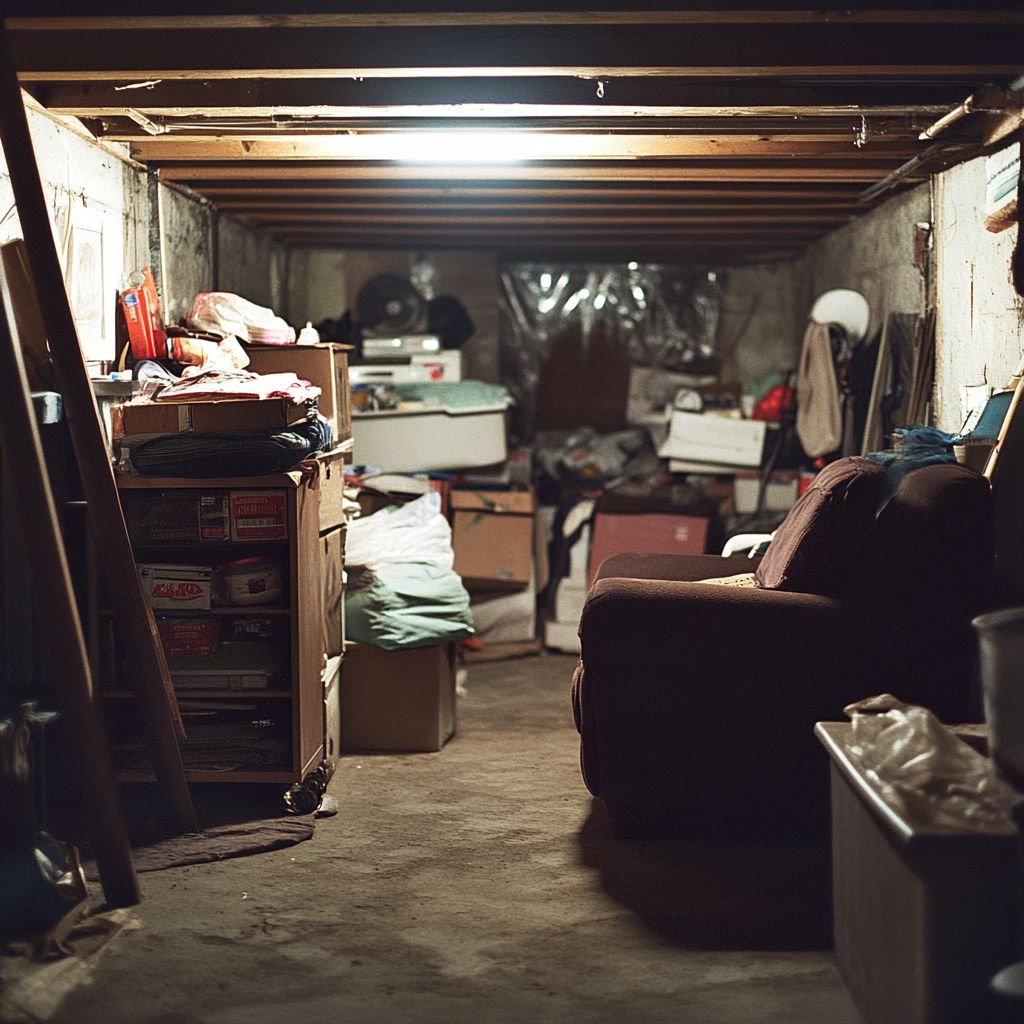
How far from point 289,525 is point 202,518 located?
27 cm

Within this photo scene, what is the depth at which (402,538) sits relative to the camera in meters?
5.01

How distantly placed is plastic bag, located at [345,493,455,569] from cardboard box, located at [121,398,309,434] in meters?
1.10

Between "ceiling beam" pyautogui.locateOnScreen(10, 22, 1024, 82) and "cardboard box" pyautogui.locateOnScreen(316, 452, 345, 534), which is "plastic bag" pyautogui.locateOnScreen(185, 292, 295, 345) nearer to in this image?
"cardboard box" pyautogui.locateOnScreen(316, 452, 345, 534)

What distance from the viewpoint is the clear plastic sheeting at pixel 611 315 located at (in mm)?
8070

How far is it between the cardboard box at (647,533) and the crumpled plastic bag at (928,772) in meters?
4.11

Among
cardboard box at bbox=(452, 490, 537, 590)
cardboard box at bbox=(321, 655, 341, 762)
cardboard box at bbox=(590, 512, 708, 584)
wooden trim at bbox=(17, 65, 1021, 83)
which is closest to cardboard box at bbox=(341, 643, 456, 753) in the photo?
cardboard box at bbox=(321, 655, 341, 762)

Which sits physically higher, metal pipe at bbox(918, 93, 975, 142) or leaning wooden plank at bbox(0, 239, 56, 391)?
metal pipe at bbox(918, 93, 975, 142)

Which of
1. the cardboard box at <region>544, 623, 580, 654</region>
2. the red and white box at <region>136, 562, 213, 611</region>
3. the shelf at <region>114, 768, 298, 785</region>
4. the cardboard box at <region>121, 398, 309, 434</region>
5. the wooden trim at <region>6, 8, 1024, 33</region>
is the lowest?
the cardboard box at <region>544, 623, 580, 654</region>

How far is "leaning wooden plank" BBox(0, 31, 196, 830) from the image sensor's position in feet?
10.2

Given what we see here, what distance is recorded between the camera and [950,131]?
168 inches

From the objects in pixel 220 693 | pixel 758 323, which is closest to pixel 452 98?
pixel 220 693

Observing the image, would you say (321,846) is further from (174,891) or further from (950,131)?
(950,131)

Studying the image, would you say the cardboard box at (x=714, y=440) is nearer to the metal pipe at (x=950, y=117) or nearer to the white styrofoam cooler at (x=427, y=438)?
the white styrofoam cooler at (x=427, y=438)

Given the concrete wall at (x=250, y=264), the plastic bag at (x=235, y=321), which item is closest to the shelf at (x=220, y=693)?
the plastic bag at (x=235, y=321)
